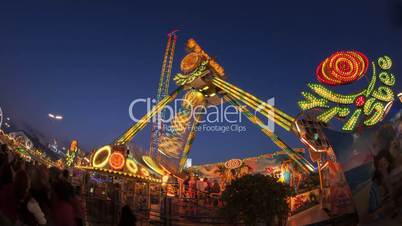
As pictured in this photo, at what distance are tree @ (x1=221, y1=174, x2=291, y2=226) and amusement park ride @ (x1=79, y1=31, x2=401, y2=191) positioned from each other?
2.66 metres

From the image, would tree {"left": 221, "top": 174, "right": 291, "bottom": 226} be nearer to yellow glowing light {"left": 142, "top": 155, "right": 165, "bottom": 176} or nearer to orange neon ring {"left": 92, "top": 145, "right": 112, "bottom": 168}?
orange neon ring {"left": 92, "top": 145, "right": 112, "bottom": 168}

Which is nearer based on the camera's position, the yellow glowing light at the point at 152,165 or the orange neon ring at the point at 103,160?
the orange neon ring at the point at 103,160

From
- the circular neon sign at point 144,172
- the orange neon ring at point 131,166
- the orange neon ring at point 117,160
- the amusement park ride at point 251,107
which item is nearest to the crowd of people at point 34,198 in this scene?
the amusement park ride at point 251,107

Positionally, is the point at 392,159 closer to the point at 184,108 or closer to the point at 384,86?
the point at 384,86

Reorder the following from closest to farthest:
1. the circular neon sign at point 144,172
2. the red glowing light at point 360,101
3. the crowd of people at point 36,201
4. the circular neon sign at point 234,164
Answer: the crowd of people at point 36,201, the red glowing light at point 360,101, the circular neon sign at point 144,172, the circular neon sign at point 234,164

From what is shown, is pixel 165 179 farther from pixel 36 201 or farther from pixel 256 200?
pixel 36 201

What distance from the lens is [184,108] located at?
3831 cm

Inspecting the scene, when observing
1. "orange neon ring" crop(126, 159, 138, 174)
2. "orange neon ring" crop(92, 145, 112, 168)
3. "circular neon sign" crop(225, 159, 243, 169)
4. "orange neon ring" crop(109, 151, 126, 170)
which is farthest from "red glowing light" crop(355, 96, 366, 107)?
"circular neon sign" crop(225, 159, 243, 169)

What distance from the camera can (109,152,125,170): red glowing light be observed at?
2028cm

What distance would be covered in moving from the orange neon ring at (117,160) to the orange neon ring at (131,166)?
1.10 ft

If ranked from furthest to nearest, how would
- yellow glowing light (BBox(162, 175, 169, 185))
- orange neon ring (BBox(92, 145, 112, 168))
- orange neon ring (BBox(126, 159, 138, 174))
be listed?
yellow glowing light (BBox(162, 175, 169, 185)) < orange neon ring (BBox(126, 159, 138, 174)) < orange neon ring (BBox(92, 145, 112, 168))

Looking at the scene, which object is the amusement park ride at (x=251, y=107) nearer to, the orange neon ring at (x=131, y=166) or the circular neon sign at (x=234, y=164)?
the orange neon ring at (x=131, y=166)

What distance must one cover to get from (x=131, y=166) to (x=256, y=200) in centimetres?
923

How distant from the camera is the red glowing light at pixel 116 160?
20277mm
